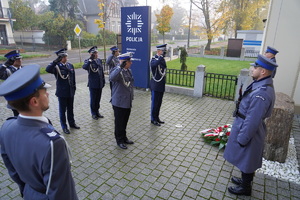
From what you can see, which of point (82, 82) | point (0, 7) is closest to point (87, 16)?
point (0, 7)

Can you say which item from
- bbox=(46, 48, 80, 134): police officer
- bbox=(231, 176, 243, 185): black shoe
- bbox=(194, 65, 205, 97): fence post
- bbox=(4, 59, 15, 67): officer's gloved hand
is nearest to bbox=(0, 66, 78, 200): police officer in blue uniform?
bbox=(231, 176, 243, 185): black shoe

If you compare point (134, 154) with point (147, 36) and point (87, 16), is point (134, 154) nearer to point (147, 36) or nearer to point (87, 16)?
point (147, 36)

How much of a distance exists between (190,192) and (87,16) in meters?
50.9

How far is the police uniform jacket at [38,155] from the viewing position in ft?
5.24

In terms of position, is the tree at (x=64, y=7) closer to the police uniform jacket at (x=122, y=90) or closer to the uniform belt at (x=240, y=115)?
the police uniform jacket at (x=122, y=90)

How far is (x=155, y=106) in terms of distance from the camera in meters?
6.22

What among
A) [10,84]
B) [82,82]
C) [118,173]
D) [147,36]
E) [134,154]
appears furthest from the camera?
[82,82]

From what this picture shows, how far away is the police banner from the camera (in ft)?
29.3

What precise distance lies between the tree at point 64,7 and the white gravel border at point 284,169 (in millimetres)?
41254

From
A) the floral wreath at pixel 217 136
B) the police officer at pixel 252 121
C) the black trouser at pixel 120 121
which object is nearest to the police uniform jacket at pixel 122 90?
the black trouser at pixel 120 121

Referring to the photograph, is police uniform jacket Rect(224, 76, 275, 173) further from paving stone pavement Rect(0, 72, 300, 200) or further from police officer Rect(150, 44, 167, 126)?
police officer Rect(150, 44, 167, 126)

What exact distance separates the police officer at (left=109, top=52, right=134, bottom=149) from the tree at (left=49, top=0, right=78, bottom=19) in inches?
1528

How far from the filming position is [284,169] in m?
4.19

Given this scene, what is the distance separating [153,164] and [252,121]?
87.5 inches
